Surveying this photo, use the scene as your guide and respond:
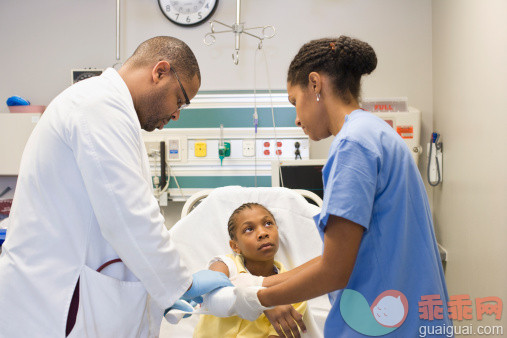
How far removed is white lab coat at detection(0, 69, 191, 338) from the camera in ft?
3.14

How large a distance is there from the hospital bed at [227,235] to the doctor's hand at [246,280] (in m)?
0.26

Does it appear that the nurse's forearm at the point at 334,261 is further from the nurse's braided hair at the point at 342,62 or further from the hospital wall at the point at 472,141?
the hospital wall at the point at 472,141

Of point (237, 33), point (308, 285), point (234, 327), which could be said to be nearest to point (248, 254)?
point (234, 327)

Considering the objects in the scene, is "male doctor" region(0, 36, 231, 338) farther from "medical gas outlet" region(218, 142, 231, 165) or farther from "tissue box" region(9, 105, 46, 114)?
"tissue box" region(9, 105, 46, 114)

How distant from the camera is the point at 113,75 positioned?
1.13 metres

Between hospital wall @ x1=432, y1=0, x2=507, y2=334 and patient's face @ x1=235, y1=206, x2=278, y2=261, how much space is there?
964mm

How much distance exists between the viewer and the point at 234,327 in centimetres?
147

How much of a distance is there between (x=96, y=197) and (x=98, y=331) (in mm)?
329

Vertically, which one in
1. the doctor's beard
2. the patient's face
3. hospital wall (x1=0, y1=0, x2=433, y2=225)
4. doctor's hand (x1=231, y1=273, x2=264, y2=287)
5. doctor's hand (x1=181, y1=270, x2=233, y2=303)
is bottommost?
doctor's hand (x1=231, y1=273, x2=264, y2=287)

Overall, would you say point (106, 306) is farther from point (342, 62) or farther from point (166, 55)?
point (342, 62)

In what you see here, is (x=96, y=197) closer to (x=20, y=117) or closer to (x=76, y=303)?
(x=76, y=303)

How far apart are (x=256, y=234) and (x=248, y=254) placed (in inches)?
3.4

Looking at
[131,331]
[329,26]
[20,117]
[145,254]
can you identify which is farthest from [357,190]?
[20,117]

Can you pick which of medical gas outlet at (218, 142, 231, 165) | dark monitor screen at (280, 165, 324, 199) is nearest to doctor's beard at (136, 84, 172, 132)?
dark monitor screen at (280, 165, 324, 199)
